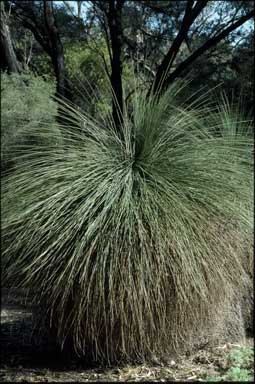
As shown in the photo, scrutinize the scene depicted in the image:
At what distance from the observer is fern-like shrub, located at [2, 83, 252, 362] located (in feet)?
15.6

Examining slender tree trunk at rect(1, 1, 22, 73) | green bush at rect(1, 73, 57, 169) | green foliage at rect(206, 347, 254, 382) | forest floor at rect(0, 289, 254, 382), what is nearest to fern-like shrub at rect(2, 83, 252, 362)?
forest floor at rect(0, 289, 254, 382)

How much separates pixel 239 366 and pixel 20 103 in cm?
485

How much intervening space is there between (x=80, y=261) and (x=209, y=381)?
135 centimetres

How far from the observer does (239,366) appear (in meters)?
5.24

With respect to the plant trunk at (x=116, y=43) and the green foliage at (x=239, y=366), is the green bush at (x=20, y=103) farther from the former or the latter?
the green foliage at (x=239, y=366)

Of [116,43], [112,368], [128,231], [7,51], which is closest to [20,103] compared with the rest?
[7,51]

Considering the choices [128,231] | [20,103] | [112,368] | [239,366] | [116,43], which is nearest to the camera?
[128,231]

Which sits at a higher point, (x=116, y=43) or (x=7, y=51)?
(x=7, y=51)

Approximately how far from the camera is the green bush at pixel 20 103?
775cm

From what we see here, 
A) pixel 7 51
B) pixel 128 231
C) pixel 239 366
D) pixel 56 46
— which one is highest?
pixel 7 51

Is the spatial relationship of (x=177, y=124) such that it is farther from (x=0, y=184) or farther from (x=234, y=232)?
(x=0, y=184)

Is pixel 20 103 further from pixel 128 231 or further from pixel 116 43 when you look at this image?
pixel 128 231

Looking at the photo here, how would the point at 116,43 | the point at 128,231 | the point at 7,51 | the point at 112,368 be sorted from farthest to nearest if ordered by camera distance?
the point at 7,51
the point at 116,43
the point at 112,368
the point at 128,231

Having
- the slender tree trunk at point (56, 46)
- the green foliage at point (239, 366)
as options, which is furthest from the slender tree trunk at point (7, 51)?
the green foliage at point (239, 366)
